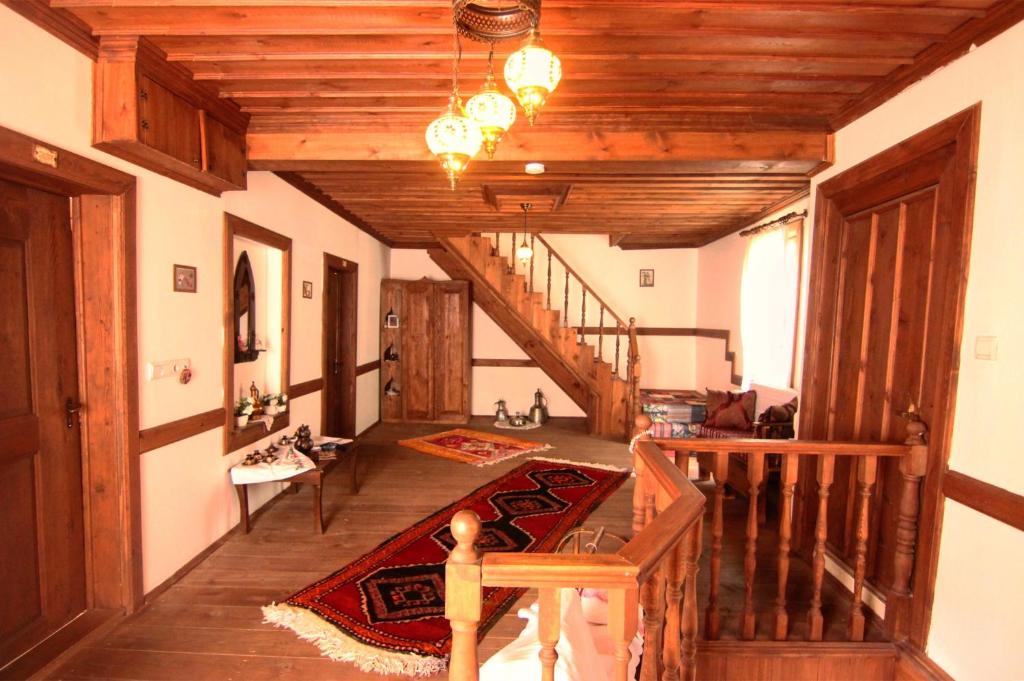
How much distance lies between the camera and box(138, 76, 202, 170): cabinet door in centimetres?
240

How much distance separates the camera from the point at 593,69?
98.7 inches

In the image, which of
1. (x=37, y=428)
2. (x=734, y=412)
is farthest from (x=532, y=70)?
(x=734, y=412)

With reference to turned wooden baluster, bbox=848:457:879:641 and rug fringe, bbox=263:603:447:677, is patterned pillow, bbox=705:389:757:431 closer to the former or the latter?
turned wooden baluster, bbox=848:457:879:641

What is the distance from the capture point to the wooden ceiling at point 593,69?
206 cm

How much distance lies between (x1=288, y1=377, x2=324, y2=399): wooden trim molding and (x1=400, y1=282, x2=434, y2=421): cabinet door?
234cm

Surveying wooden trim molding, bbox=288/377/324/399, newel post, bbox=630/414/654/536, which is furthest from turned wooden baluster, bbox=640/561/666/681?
wooden trim molding, bbox=288/377/324/399

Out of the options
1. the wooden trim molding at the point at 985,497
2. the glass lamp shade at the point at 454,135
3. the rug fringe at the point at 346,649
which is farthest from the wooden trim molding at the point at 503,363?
the wooden trim molding at the point at 985,497

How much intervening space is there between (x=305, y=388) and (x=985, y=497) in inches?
178

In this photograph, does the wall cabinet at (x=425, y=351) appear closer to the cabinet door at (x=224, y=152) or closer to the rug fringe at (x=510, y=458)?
the rug fringe at (x=510, y=458)

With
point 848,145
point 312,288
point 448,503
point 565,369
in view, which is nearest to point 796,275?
point 848,145

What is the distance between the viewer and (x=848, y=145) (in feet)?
9.70

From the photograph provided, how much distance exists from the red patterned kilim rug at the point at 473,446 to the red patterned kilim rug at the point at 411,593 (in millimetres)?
1190

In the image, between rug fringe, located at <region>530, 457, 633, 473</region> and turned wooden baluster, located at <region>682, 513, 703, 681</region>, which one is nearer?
turned wooden baluster, located at <region>682, 513, 703, 681</region>

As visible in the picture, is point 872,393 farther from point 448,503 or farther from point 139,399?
point 139,399
